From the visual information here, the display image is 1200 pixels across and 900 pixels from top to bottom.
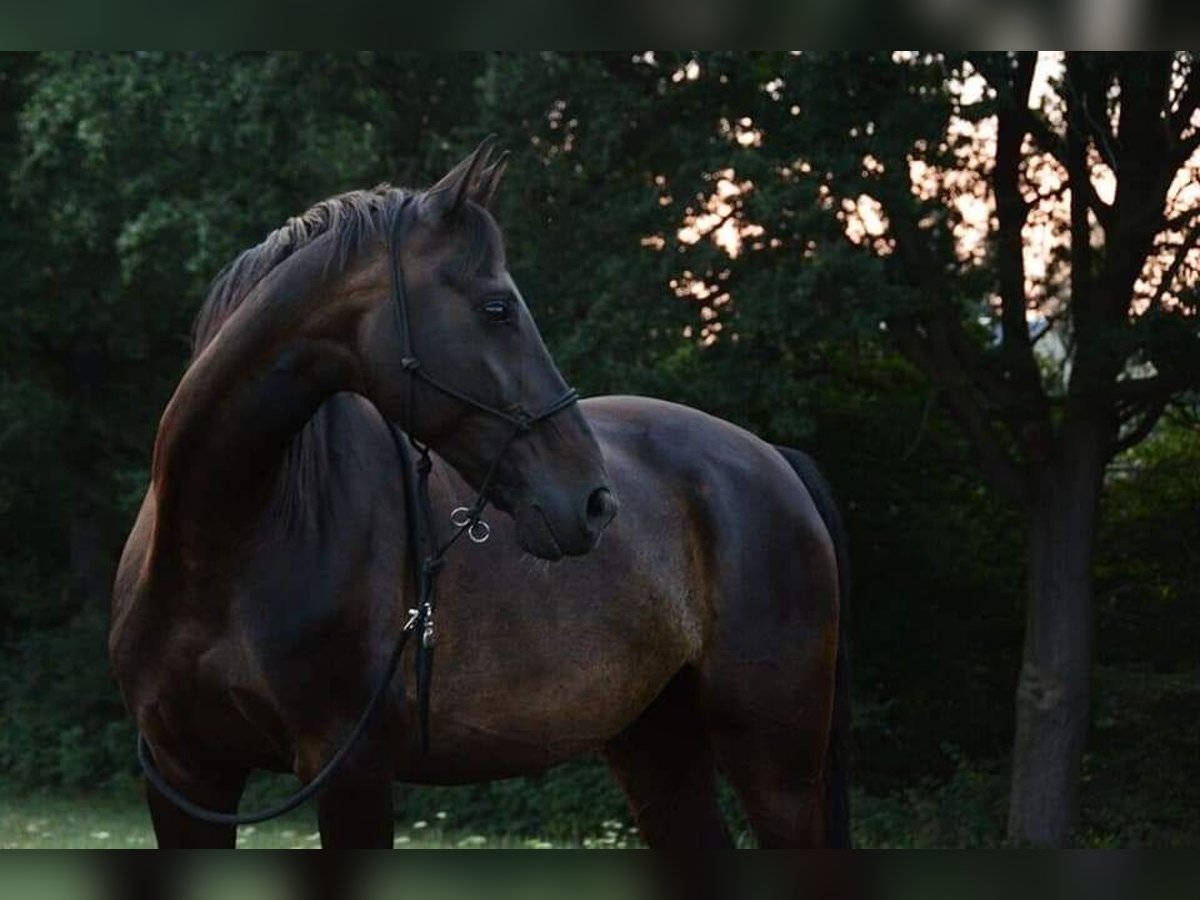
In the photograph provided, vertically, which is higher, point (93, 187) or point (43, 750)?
point (93, 187)

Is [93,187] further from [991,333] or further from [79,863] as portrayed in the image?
[79,863]

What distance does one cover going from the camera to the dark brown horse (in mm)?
3938

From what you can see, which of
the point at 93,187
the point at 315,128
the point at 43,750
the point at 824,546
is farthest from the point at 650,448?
the point at 43,750

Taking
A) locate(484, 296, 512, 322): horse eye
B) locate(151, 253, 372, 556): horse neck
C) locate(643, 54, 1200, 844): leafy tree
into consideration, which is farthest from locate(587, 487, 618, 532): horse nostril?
locate(643, 54, 1200, 844): leafy tree

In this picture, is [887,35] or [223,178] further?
[223,178]

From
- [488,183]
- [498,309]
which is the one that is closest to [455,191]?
[488,183]

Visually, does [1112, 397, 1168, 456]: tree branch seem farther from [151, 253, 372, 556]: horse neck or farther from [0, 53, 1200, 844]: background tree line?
[151, 253, 372, 556]: horse neck

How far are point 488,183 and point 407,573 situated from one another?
3.24 feet

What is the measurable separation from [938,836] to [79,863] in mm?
12795

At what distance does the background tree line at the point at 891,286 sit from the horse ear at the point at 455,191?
26.3ft

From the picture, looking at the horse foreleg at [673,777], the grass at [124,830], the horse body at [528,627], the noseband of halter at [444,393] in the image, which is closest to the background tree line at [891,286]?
the grass at [124,830]

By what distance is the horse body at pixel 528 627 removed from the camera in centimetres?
418

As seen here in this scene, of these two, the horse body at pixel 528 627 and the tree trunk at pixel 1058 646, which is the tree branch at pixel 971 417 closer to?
the tree trunk at pixel 1058 646

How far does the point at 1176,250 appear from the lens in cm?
1362
